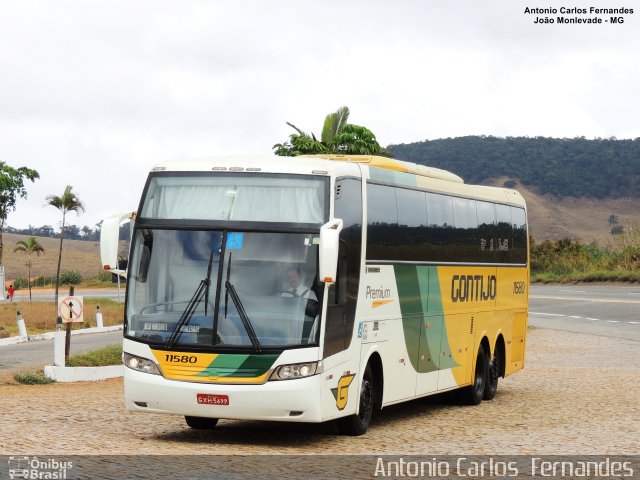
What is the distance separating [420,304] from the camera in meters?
16.2

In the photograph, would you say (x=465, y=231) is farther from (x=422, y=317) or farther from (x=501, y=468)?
(x=501, y=468)

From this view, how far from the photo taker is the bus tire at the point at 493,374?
19531 mm

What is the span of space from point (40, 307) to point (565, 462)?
42.6 m

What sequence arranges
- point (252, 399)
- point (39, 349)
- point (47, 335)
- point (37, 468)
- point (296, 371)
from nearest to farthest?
point (37, 468) → point (252, 399) → point (296, 371) → point (39, 349) → point (47, 335)

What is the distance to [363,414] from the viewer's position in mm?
14094

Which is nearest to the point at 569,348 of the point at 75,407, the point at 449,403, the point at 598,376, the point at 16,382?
the point at 598,376

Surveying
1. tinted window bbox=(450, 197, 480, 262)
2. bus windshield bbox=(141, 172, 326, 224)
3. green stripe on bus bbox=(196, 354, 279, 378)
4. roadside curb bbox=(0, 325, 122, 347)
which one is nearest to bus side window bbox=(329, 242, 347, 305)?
bus windshield bbox=(141, 172, 326, 224)

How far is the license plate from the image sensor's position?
41.0 ft

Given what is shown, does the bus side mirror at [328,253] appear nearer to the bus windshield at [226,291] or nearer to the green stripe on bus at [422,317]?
the bus windshield at [226,291]

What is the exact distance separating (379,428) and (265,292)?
3139mm

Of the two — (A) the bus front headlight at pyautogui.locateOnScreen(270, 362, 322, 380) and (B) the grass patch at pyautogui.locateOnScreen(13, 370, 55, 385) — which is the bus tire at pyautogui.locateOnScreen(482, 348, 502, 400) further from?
(B) the grass patch at pyautogui.locateOnScreen(13, 370, 55, 385)

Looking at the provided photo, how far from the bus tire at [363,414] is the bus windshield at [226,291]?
1555 mm

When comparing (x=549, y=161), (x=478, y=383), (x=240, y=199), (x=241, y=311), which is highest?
(x=549, y=161)

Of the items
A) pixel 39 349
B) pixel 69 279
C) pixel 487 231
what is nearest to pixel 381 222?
pixel 487 231
